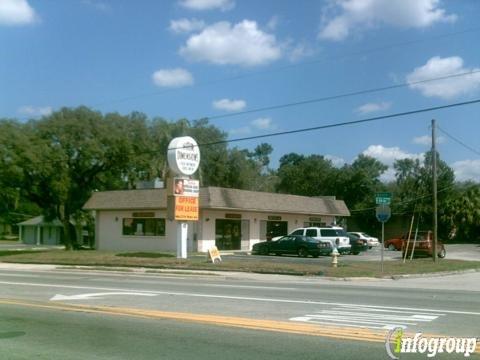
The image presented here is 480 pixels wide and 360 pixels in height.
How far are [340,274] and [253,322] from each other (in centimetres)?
1355

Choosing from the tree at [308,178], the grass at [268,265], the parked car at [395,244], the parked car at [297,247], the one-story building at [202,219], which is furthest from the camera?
the tree at [308,178]

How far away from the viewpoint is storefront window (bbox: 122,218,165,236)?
4147 cm

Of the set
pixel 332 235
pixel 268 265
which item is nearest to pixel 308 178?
pixel 332 235

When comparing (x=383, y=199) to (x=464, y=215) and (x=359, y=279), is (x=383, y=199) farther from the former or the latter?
(x=464, y=215)

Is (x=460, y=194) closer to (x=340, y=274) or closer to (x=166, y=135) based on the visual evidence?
(x=166, y=135)

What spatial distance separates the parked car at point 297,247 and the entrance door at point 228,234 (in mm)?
4475

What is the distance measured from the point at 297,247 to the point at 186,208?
23.6 feet

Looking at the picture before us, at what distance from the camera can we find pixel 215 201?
128ft

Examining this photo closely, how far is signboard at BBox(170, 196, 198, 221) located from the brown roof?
553 cm

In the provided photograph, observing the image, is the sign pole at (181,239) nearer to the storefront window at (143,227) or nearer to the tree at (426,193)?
the storefront window at (143,227)

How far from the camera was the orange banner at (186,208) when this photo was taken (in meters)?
31.8

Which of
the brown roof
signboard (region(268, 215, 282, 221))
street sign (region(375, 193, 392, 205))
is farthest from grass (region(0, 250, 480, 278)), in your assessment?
signboard (region(268, 215, 282, 221))

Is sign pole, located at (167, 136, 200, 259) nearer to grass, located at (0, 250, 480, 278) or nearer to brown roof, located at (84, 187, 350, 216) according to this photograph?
grass, located at (0, 250, 480, 278)

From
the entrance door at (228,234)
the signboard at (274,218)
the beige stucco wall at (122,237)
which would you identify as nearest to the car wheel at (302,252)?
the entrance door at (228,234)
